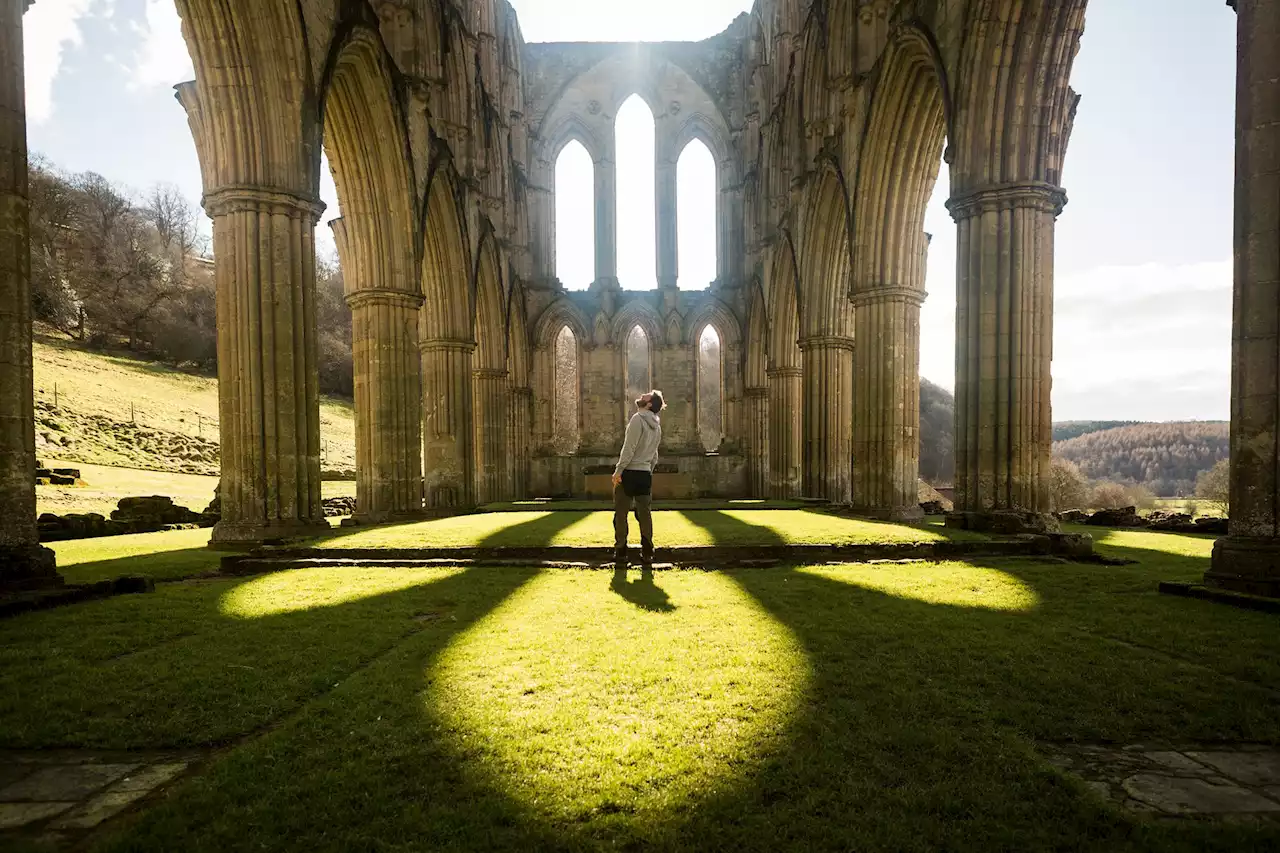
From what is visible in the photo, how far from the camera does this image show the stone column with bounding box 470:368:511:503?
2020 cm

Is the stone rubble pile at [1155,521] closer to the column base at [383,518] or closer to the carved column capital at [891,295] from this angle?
the carved column capital at [891,295]

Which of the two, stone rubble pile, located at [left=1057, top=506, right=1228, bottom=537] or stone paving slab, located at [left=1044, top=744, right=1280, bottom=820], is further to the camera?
stone rubble pile, located at [left=1057, top=506, right=1228, bottom=537]

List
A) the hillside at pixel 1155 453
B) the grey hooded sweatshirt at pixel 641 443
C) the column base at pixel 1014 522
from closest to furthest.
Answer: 1. the grey hooded sweatshirt at pixel 641 443
2. the column base at pixel 1014 522
3. the hillside at pixel 1155 453

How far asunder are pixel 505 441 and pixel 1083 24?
56.0 feet

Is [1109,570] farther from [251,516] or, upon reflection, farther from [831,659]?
[251,516]

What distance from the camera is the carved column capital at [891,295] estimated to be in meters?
12.3

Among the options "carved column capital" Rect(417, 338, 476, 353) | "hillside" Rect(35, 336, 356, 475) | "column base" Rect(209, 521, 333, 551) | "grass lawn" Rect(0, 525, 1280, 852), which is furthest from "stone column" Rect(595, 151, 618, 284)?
"grass lawn" Rect(0, 525, 1280, 852)

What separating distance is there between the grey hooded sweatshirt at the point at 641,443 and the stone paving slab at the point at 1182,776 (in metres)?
3.98

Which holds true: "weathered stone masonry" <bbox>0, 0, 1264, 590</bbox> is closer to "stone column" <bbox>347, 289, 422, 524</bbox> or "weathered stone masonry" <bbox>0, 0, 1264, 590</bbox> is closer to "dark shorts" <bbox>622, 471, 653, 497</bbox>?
"stone column" <bbox>347, 289, 422, 524</bbox>

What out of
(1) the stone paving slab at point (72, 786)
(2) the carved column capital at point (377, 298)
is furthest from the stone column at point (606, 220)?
(1) the stone paving slab at point (72, 786)

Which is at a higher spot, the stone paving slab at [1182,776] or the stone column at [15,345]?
the stone column at [15,345]

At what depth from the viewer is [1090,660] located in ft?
10.8

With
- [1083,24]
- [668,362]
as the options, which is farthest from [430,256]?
[1083,24]

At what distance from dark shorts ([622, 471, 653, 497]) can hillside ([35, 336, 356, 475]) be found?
20806mm
